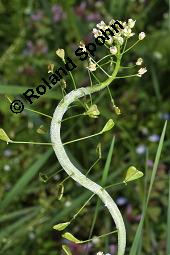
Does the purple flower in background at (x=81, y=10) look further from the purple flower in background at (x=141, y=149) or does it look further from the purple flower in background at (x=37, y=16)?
the purple flower in background at (x=141, y=149)

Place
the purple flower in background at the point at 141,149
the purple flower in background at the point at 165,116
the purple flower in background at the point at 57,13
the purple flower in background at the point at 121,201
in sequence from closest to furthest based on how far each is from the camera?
the purple flower in background at the point at 121,201 < the purple flower in background at the point at 141,149 < the purple flower in background at the point at 165,116 < the purple flower in background at the point at 57,13

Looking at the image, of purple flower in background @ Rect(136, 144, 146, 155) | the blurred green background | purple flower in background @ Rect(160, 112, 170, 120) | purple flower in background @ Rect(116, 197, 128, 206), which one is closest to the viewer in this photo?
the blurred green background

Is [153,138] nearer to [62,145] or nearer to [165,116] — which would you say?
[165,116]

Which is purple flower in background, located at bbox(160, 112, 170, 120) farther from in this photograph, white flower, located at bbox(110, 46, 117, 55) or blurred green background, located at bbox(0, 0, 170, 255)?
white flower, located at bbox(110, 46, 117, 55)

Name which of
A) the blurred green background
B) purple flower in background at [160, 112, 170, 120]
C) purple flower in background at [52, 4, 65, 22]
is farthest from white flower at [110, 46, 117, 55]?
purple flower in background at [52, 4, 65, 22]

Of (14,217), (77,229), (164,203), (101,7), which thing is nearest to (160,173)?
(164,203)

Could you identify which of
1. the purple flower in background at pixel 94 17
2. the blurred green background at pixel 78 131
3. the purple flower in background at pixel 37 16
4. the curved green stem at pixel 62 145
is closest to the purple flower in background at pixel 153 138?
the blurred green background at pixel 78 131

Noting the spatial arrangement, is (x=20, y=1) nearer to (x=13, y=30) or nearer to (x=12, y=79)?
(x=13, y=30)

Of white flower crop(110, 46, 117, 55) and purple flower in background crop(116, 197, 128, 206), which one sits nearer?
white flower crop(110, 46, 117, 55)

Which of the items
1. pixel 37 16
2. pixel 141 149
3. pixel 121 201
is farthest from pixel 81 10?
pixel 121 201
